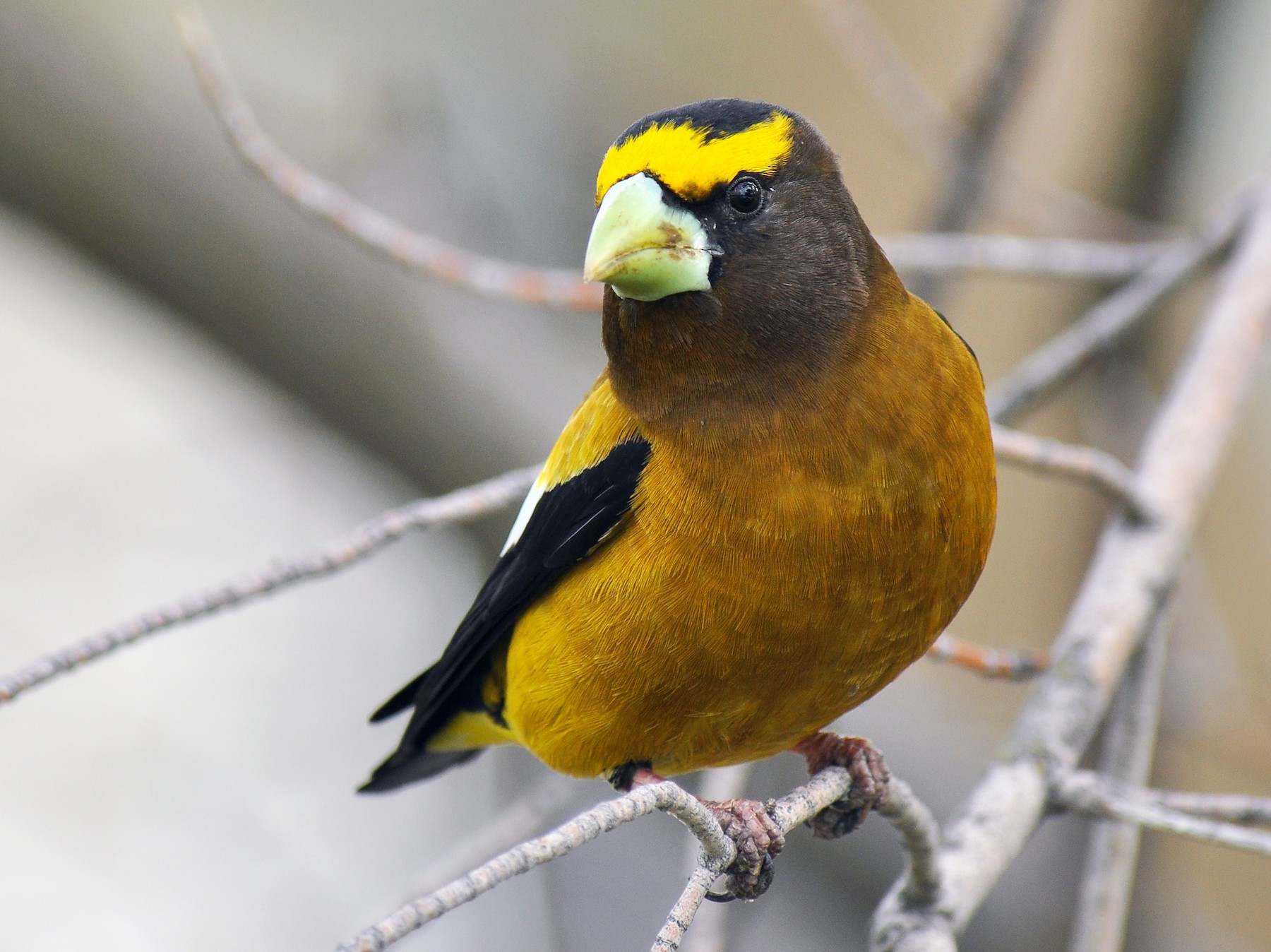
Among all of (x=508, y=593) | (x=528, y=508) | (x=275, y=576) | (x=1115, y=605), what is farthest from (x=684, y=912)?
(x=1115, y=605)

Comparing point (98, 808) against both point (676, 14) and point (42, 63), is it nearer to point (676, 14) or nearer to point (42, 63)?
point (42, 63)

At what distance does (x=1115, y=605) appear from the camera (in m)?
2.98

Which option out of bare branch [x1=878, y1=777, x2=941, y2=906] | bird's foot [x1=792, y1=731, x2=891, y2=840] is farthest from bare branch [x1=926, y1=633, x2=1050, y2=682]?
bare branch [x1=878, y1=777, x2=941, y2=906]

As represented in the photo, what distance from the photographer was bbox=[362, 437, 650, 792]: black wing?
8.11ft

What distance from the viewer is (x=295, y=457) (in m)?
5.96

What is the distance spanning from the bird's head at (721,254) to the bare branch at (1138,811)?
90 centimetres

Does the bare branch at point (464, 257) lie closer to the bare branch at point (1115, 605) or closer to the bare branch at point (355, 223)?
the bare branch at point (355, 223)

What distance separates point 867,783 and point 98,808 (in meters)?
4.00

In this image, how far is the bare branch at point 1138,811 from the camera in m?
2.12

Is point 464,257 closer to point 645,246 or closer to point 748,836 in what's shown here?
point 645,246

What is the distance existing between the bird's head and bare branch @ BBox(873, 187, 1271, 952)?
897mm

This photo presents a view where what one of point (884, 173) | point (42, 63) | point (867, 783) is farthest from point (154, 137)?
point (884, 173)

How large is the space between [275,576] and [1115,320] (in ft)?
7.88

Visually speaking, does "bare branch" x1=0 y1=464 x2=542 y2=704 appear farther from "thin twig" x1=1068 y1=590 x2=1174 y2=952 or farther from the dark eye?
"thin twig" x1=1068 y1=590 x2=1174 y2=952
